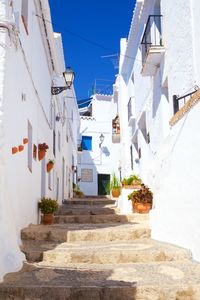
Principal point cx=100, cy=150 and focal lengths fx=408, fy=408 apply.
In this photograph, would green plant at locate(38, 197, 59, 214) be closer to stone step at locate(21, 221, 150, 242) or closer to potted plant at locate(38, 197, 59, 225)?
potted plant at locate(38, 197, 59, 225)

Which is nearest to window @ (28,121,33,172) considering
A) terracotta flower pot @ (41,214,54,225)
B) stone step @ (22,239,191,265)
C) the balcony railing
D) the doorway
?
terracotta flower pot @ (41,214,54,225)

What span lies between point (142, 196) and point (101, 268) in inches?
224

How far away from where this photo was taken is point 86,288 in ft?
15.7

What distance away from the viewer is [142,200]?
11.3m

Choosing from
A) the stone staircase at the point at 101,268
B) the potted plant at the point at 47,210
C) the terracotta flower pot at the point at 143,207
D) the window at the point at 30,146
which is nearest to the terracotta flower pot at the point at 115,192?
the terracotta flower pot at the point at 143,207

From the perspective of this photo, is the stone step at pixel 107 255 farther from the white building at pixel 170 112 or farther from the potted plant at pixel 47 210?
the potted plant at pixel 47 210

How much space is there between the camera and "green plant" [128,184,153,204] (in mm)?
11266

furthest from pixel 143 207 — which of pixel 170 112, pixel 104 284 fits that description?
pixel 104 284

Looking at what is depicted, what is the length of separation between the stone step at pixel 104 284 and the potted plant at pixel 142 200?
18.0ft

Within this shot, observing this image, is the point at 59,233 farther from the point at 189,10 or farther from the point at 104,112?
the point at 104,112

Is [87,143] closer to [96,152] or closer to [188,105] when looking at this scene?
[96,152]

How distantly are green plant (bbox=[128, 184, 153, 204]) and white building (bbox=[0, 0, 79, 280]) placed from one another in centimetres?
250

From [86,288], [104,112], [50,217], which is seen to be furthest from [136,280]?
[104,112]

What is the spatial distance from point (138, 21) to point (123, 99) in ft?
17.2
